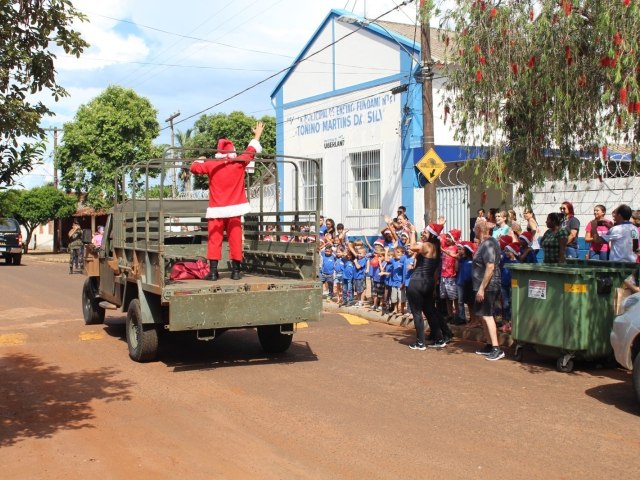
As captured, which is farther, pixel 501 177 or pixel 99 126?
pixel 99 126

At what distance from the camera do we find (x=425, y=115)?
544 inches

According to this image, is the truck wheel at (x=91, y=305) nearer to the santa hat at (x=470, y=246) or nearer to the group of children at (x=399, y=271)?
the group of children at (x=399, y=271)

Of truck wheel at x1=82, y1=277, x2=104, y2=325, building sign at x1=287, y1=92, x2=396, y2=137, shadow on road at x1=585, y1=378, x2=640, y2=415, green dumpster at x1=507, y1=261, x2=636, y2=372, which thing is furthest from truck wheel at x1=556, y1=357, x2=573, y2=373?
building sign at x1=287, y1=92, x2=396, y2=137

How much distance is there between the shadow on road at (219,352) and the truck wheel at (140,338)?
11.8 inches

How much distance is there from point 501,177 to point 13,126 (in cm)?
580

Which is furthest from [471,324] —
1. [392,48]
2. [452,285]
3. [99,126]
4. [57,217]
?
[57,217]

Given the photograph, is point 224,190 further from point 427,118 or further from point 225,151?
point 427,118

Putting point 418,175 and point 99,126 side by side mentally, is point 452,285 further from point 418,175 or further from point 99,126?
point 99,126

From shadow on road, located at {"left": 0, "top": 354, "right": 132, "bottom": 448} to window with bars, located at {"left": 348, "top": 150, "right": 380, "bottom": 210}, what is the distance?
40.3ft

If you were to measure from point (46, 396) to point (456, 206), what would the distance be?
11.7 m

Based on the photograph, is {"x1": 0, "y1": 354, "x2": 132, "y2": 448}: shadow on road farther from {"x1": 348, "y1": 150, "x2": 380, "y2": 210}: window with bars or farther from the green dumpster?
{"x1": 348, "y1": 150, "x2": 380, "y2": 210}: window with bars

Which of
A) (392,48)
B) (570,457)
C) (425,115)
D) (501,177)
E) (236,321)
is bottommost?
(570,457)

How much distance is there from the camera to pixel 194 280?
9.81 m

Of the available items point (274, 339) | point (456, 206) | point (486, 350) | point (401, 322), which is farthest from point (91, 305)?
point (456, 206)
